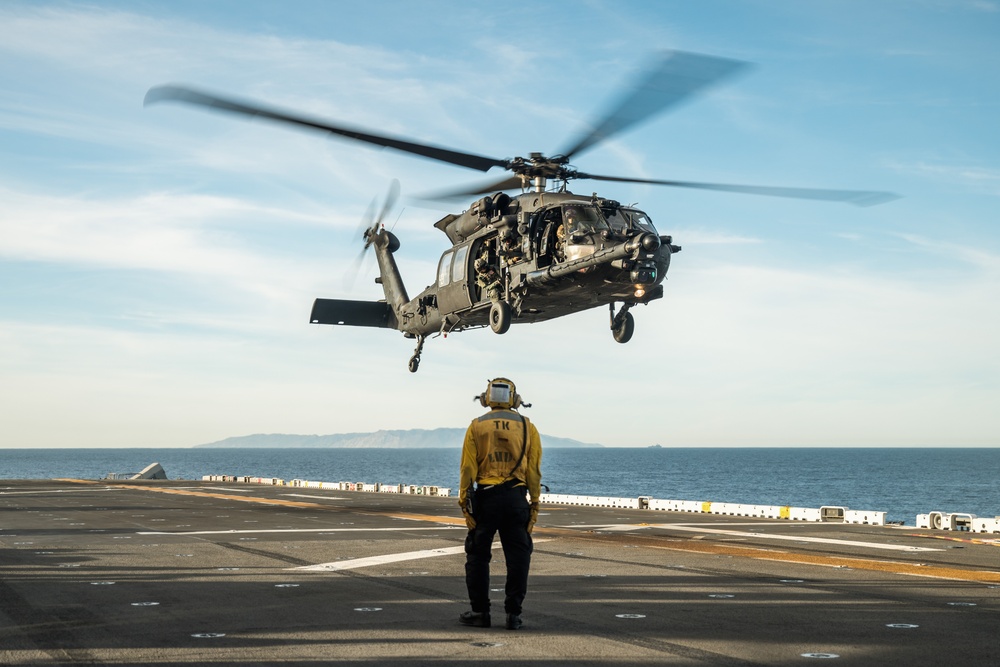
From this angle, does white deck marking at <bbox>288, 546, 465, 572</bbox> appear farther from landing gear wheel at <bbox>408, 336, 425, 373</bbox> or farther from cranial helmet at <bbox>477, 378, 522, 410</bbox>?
landing gear wheel at <bbox>408, 336, 425, 373</bbox>

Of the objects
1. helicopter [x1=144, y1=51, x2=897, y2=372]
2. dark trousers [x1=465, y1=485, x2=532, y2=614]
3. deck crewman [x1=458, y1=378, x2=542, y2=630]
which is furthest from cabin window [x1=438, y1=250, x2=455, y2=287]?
dark trousers [x1=465, y1=485, x2=532, y2=614]

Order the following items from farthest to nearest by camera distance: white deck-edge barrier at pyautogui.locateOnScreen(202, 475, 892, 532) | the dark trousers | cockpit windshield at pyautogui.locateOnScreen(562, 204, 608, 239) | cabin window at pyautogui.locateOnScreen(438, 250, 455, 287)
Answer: cabin window at pyautogui.locateOnScreen(438, 250, 455, 287)
white deck-edge barrier at pyautogui.locateOnScreen(202, 475, 892, 532)
cockpit windshield at pyautogui.locateOnScreen(562, 204, 608, 239)
the dark trousers

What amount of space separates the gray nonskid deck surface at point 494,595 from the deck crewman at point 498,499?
17.3 inches

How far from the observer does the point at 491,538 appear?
8.98 metres

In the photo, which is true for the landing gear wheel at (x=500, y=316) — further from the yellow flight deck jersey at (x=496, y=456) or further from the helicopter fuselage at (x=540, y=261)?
the yellow flight deck jersey at (x=496, y=456)

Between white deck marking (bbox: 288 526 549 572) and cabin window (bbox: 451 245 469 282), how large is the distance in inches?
441

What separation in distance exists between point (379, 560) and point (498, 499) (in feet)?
19.7

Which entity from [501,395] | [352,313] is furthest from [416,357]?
[501,395]

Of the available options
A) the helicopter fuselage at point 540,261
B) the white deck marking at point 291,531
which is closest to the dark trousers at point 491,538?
the white deck marking at point 291,531

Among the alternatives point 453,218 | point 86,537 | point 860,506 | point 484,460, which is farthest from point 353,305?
point 860,506

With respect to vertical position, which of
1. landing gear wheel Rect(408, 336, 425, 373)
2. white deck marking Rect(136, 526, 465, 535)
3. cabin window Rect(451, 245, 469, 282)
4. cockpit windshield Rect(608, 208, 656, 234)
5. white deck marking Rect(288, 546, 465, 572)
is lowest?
white deck marking Rect(136, 526, 465, 535)

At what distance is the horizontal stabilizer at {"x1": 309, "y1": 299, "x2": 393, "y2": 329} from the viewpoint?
3098 centimetres

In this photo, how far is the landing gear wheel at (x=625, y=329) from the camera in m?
25.1

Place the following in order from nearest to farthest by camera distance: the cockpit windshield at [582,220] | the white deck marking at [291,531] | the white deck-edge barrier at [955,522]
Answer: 1. the white deck marking at [291,531]
2. the white deck-edge barrier at [955,522]
3. the cockpit windshield at [582,220]
